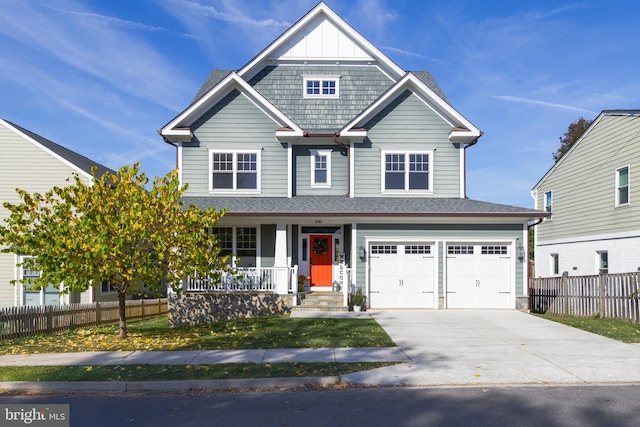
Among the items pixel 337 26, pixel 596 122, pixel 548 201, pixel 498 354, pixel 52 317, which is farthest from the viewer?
pixel 548 201

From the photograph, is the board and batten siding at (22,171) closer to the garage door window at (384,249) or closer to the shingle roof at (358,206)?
Answer: the shingle roof at (358,206)

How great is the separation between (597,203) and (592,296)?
7755 millimetres

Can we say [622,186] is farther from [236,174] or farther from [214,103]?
[214,103]

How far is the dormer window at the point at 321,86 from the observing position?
2131 cm

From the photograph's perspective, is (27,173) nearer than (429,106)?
No

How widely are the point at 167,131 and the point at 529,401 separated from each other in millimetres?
15799

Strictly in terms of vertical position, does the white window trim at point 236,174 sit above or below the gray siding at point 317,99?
below

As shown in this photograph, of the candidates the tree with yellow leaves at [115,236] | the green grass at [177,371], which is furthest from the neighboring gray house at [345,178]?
the green grass at [177,371]

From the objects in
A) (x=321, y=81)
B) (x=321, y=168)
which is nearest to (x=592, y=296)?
(x=321, y=168)

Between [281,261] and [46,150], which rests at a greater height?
[46,150]

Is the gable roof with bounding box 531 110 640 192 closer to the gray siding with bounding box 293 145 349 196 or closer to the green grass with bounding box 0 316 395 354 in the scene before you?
the gray siding with bounding box 293 145 349 196

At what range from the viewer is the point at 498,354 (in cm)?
1044

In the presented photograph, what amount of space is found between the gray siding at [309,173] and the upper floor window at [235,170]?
5.31 feet

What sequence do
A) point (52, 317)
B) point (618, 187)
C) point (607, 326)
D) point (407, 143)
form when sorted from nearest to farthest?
point (607, 326), point (52, 317), point (407, 143), point (618, 187)
